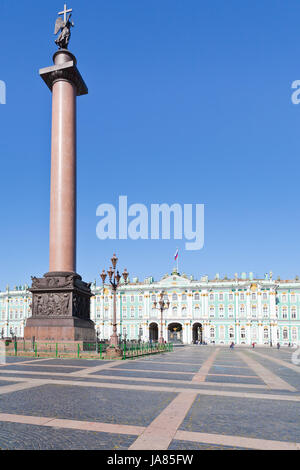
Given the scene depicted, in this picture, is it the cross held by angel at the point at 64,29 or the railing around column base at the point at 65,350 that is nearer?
the railing around column base at the point at 65,350

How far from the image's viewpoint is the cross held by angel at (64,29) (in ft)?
113

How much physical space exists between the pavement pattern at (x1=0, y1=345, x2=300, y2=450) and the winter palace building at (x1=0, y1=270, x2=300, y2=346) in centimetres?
6836

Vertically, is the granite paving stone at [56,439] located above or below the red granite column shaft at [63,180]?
below

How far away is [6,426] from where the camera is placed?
7.29 metres

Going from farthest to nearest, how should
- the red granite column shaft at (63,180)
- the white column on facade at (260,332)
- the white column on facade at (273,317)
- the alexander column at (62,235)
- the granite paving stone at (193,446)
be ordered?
1. the white column on facade at (260,332)
2. the white column on facade at (273,317)
3. the red granite column shaft at (63,180)
4. the alexander column at (62,235)
5. the granite paving stone at (193,446)

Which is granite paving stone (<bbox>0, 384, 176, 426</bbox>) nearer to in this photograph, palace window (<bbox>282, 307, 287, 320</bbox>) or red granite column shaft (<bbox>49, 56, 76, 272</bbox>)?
red granite column shaft (<bbox>49, 56, 76, 272</bbox>)

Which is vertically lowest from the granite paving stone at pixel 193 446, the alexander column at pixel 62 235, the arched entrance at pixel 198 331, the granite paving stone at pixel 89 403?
the arched entrance at pixel 198 331

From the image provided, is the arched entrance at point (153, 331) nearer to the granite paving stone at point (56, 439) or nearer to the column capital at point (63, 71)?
the column capital at point (63, 71)

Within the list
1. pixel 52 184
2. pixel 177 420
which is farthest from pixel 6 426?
pixel 52 184

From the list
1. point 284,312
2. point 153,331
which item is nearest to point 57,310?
point 153,331

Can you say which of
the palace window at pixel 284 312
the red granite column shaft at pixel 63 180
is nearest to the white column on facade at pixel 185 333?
the palace window at pixel 284 312
